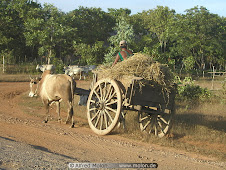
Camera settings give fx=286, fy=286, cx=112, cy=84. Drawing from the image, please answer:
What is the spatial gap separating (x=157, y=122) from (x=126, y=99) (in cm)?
181

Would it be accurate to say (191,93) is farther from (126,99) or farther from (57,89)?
(126,99)

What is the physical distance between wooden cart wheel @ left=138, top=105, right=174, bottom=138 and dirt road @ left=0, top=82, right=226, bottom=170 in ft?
2.92

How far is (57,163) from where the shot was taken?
14.0ft

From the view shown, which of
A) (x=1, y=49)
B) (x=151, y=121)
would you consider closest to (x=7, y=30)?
(x=1, y=49)

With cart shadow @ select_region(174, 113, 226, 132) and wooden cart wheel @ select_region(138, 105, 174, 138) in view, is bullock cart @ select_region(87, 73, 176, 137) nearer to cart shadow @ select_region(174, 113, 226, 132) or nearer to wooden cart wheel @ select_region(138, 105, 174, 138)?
wooden cart wheel @ select_region(138, 105, 174, 138)

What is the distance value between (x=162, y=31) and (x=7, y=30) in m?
19.6

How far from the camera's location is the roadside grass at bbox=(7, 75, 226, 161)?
22.8 feet

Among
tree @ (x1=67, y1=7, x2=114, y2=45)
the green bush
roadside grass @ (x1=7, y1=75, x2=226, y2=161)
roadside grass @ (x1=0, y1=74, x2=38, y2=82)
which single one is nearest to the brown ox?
roadside grass @ (x1=7, y1=75, x2=226, y2=161)

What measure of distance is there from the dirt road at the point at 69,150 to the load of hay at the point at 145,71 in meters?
1.50

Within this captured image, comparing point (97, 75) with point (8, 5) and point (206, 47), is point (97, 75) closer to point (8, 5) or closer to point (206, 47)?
point (8, 5)

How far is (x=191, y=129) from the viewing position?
841 centimetres

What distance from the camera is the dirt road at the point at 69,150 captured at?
4387 millimetres

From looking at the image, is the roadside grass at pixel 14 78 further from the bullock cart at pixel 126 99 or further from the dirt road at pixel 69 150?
the bullock cart at pixel 126 99

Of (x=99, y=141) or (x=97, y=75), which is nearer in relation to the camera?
(x=99, y=141)
